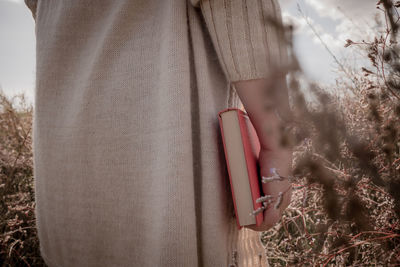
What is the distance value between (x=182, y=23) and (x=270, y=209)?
0.65m

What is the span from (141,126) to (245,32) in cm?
44

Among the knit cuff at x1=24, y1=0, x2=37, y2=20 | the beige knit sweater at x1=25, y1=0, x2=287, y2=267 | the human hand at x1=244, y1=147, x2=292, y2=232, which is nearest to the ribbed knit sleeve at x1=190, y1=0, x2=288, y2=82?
the beige knit sweater at x1=25, y1=0, x2=287, y2=267

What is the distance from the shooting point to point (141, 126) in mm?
812

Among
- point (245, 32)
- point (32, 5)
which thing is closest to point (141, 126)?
point (245, 32)

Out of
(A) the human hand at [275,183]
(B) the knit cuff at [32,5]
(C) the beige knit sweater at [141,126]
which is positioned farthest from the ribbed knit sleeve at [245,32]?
(B) the knit cuff at [32,5]

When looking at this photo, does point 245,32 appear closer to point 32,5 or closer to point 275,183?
point 275,183

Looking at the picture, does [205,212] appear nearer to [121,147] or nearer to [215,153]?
[215,153]

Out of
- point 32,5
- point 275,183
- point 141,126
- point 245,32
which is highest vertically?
point 32,5

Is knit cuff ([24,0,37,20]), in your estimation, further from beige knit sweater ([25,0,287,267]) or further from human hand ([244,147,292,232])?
human hand ([244,147,292,232])

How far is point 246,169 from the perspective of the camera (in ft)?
2.43

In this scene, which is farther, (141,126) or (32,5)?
(32,5)

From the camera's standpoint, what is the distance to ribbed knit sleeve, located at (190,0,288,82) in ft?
2.34

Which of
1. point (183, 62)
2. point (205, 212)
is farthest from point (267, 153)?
point (183, 62)

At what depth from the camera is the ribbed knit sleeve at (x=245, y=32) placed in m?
0.71
